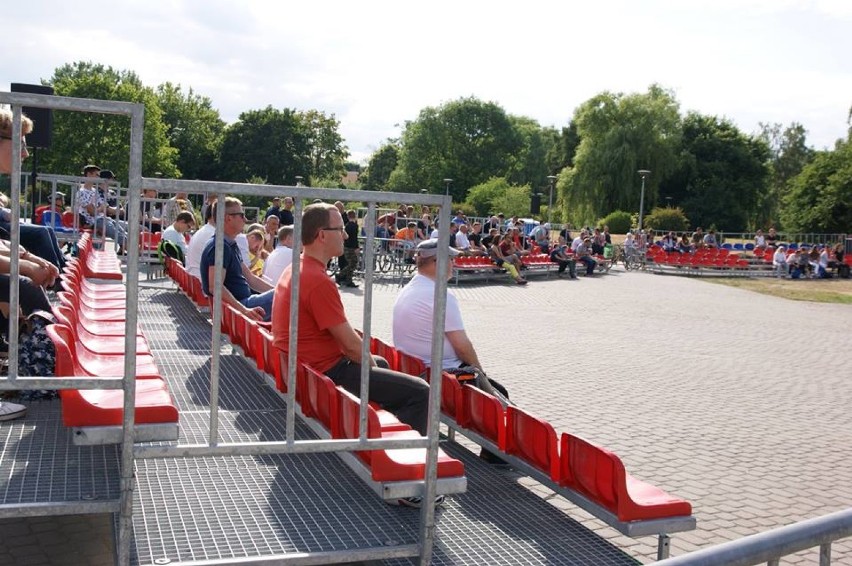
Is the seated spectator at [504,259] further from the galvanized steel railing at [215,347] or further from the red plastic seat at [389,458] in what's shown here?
the galvanized steel railing at [215,347]

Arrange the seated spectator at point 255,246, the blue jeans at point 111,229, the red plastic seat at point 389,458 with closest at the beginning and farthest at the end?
the red plastic seat at point 389,458 < the blue jeans at point 111,229 < the seated spectator at point 255,246

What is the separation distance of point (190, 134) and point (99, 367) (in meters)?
91.3

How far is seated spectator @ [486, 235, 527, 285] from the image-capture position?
25844 millimetres

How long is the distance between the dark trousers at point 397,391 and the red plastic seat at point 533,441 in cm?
51

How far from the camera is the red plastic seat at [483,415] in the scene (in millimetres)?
4935

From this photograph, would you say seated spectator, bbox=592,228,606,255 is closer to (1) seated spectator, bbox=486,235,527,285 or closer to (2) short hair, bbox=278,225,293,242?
(1) seated spectator, bbox=486,235,527,285

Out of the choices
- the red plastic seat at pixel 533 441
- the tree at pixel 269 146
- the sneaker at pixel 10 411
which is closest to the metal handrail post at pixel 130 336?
the sneaker at pixel 10 411

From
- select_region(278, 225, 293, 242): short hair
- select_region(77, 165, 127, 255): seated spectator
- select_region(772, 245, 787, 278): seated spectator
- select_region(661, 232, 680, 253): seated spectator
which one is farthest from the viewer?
select_region(661, 232, 680, 253): seated spectator

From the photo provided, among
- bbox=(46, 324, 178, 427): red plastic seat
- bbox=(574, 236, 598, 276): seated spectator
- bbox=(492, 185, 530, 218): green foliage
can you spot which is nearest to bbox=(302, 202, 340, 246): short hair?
bbox=(46, 324, 178, 427): red plastic seat

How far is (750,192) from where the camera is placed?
68.4 metres

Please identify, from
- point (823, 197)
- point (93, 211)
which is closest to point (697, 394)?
point (93, 211)

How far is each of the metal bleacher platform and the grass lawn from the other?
24.3 metres

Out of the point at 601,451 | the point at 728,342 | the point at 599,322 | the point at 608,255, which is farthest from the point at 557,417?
the point at 608,255

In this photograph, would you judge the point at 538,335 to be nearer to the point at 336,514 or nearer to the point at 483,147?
the point at 336,514
